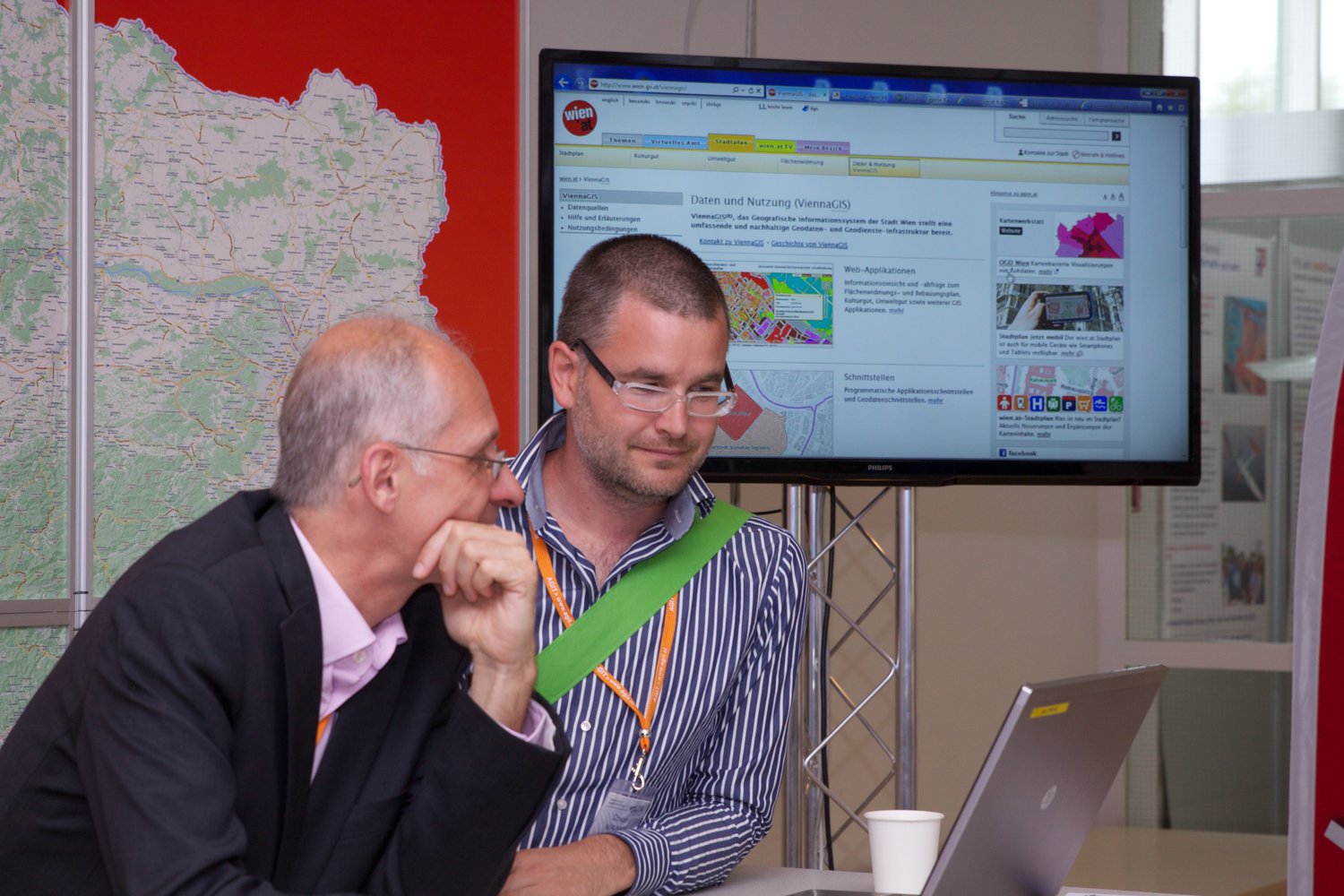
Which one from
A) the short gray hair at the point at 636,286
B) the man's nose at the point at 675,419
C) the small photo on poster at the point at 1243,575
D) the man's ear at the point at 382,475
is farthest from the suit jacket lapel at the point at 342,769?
the small photo on poster at the point at 1243,575

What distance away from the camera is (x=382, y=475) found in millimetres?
1396

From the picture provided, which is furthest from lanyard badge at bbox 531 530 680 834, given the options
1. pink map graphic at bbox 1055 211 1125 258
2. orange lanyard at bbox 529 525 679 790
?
pink map graphic at bbox 1055 211 1125 258

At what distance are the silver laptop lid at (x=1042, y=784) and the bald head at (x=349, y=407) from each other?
67cm

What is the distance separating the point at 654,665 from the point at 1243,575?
3.31 m

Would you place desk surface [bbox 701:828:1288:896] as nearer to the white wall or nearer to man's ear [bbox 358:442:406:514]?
the white wall

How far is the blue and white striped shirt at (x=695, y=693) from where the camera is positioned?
192cm

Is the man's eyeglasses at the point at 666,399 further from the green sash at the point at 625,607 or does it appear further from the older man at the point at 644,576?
the green sash at the point at 625,607

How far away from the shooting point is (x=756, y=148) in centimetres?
275

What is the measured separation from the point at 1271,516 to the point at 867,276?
101 inches

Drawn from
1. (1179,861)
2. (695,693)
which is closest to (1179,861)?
(1179,861)

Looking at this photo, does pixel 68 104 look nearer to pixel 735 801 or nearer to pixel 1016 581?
pixel 735 801

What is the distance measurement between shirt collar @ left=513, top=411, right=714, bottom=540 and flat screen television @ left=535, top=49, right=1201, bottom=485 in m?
0.56

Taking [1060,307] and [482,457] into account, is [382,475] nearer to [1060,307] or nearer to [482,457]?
[482,457]

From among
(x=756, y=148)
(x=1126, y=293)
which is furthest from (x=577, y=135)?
(x=1126, y=293)
